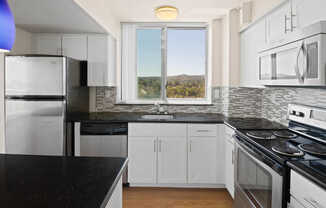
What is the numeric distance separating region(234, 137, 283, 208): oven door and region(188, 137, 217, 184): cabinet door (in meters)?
0.75

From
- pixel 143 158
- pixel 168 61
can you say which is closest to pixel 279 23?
pixel 168 61

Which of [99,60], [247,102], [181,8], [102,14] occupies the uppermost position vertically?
[181,8]

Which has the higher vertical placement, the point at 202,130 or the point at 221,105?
the point at 221,105

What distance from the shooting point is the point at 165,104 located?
380 centimetres

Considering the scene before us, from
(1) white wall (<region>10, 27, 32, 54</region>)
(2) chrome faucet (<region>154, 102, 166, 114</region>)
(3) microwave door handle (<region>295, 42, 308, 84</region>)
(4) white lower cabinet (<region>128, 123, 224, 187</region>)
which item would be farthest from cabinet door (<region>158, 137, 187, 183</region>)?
(1) white wall (<region>10, 27, 32, 54</region>)

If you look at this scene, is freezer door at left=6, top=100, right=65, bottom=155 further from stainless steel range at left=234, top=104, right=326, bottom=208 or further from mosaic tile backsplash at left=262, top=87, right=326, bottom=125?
mosaic tile backsplash at left=262, top=87, right=326, bottom=125

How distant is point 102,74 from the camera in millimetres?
3406

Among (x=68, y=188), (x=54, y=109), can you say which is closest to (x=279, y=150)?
(x=68, y=188)

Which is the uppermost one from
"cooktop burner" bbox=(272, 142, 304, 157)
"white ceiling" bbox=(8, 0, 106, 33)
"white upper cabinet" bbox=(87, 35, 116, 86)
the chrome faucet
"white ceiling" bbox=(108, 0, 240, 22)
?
"white ceiling" bbox=(108, 0, 240, 22)

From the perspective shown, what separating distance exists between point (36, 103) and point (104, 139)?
874 mm

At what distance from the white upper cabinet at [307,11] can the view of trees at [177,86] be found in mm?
2097

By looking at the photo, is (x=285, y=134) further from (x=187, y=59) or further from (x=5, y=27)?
(x=5, y=27)

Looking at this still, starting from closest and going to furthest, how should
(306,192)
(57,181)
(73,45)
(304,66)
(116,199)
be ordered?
(57,181), (306,192), (116,199), (304,66), (73,45)

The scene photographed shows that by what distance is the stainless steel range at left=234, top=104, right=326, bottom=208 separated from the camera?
1526mm
